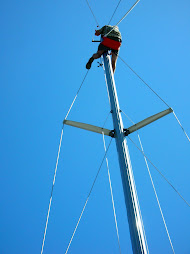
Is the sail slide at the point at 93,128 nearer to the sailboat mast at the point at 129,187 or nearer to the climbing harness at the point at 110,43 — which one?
the sailboat mast at the point at 129,187

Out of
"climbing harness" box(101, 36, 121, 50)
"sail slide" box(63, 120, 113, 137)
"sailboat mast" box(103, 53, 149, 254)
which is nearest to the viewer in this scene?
"sailboat mast" box(103, 53, 149, 254)

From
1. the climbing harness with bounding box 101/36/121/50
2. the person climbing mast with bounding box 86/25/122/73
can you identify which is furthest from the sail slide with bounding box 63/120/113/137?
the climbing harness with bounding box 101/36/121/50

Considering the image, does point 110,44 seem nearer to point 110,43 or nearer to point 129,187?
point 110,43

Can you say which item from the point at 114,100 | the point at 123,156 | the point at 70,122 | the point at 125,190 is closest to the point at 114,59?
the point at 114,100

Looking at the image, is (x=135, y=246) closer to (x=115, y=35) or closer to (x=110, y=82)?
(x=110, y=82)

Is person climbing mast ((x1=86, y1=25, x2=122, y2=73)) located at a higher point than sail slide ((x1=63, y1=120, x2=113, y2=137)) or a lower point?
higher

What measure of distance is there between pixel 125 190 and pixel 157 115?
1892 mm

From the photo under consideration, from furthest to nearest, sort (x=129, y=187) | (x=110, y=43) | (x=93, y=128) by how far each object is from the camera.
Answer: 1. (x=110, y=43)
2. (x=93, y=128)
3. (x=129, y=187)

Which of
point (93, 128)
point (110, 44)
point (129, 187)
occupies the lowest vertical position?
point (129, 187)

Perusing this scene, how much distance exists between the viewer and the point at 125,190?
468 cm

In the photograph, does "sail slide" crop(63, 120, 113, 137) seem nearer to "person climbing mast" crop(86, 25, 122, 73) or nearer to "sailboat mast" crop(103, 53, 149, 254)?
"sailboat mast" crop(103, 53, 149, 254)

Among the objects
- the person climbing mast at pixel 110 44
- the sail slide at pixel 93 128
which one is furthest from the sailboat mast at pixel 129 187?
the person climbing mast at pixel 110 44

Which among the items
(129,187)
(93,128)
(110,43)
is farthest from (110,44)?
(129,187)

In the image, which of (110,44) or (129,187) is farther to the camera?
(110,44)
